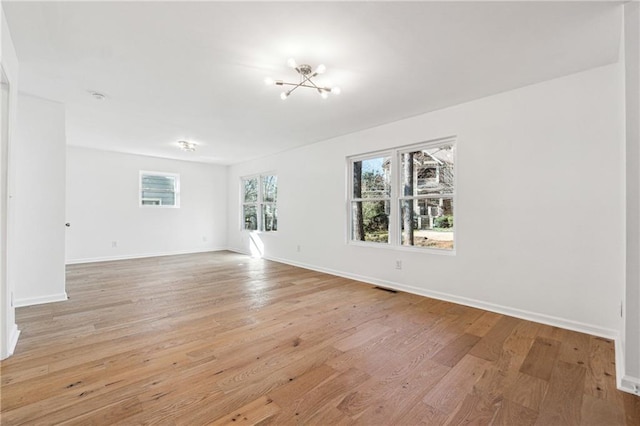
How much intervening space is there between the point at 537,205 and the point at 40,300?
216 inches

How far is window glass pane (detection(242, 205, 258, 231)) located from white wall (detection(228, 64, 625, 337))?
4.02 m

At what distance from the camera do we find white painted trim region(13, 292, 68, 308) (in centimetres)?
318

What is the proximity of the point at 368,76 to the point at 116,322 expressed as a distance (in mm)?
3387

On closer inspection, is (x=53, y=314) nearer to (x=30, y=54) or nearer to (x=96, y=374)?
(x=96, y=374)

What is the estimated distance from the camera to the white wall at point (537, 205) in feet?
8.09

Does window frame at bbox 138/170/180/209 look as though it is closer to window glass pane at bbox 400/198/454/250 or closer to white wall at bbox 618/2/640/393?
window glass pane at bbox 400/198/454/250

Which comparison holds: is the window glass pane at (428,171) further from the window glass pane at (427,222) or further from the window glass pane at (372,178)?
the window glass pane at (372,178)

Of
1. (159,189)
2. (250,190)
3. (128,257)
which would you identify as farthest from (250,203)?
(128,257)

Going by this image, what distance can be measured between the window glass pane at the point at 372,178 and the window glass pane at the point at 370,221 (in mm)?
142

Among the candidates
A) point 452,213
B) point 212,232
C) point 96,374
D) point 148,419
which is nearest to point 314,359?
point 148,419

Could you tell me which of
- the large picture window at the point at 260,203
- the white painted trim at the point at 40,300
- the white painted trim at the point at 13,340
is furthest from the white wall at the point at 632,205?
the large picture window at the point at 260,203

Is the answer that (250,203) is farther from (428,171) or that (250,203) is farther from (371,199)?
(428,171)

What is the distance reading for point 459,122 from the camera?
3.36 m

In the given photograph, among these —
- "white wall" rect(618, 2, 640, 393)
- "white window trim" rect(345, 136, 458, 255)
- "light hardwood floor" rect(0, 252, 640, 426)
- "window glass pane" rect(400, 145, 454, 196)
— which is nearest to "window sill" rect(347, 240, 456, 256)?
"white window trim" rect(345, 136, 458, 255)
